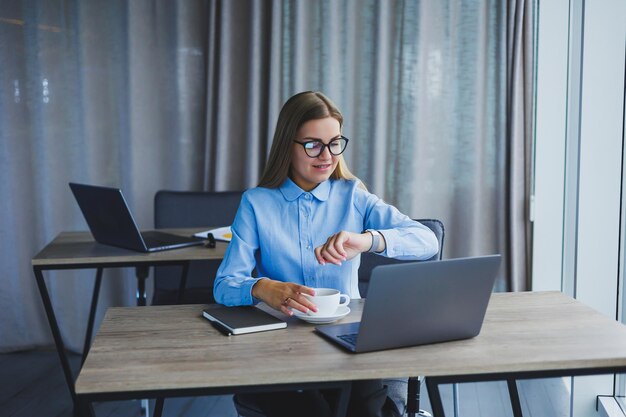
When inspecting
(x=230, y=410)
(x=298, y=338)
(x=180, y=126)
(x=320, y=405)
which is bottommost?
(x=230, y=410)

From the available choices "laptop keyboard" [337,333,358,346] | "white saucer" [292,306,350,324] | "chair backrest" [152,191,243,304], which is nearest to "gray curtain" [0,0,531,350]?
"chair backrest" [152,191,243,304]

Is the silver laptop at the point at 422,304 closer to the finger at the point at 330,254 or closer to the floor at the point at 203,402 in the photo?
the finger at the point at 330,254

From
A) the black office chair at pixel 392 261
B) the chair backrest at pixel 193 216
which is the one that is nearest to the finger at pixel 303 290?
the black office chair at pixel 392 261

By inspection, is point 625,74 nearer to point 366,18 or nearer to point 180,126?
point 366,18

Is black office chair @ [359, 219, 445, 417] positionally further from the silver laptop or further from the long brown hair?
the long brown hair

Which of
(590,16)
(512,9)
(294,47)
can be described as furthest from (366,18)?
(590,16)

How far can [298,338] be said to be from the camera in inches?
58.0

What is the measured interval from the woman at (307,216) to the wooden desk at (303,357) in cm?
29

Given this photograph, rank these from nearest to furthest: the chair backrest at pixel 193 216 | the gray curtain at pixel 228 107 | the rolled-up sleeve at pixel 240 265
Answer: the rolled-up sleeve at pixel 240 265
the chair backrest at pixel 193 216
the gray curtain at pixel 228 107

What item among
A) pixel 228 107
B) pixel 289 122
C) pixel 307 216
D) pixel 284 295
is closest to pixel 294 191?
pixel 307 216

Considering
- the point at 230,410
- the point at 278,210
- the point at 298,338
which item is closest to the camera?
the point at 298,338

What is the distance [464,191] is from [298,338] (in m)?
2.41

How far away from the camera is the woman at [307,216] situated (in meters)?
1.86

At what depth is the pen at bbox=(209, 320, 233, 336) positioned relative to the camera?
4.99 ft
